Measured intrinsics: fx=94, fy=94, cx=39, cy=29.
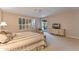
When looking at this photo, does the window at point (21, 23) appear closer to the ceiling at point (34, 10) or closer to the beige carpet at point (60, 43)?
the ceiling at point (34, 10)

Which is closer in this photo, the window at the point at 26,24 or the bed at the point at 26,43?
the bed at the point at 26,43

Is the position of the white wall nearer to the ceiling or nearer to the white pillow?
the ceiling

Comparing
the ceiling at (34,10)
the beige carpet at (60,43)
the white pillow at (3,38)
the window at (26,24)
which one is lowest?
the beige carpet at (60,43)

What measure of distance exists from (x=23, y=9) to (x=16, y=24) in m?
0.27

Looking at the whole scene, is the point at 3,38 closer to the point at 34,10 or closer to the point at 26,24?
the point at 26,24

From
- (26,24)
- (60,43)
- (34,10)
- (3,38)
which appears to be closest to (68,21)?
(60,43)

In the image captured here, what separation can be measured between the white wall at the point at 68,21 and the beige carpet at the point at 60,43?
10 cm

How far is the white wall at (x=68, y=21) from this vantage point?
152 cm

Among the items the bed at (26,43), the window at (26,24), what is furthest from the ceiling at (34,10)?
the bed at (26,43)
